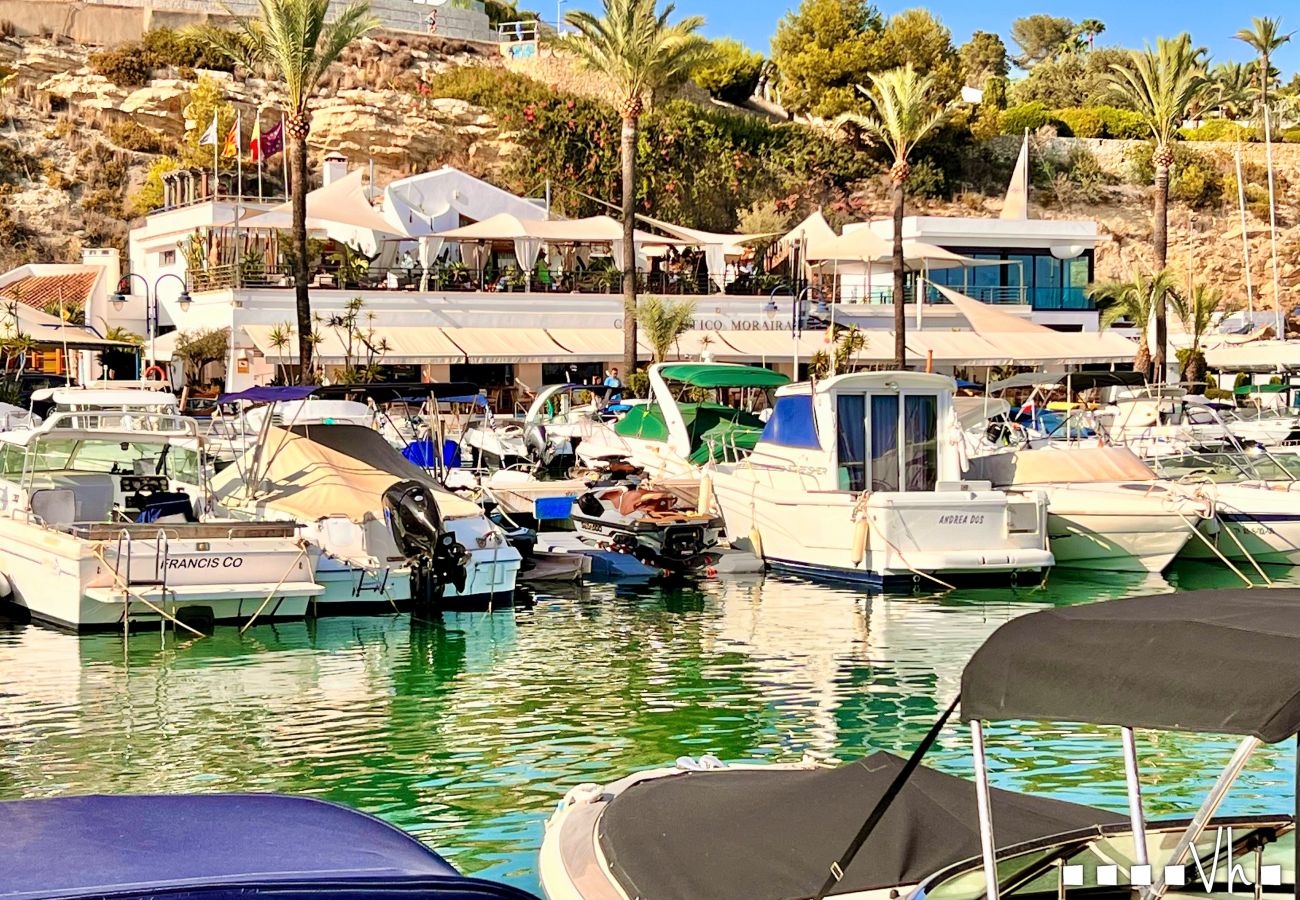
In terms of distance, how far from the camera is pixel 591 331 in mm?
52531

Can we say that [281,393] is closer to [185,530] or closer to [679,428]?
[185,530]

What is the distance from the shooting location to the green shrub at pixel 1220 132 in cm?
9344

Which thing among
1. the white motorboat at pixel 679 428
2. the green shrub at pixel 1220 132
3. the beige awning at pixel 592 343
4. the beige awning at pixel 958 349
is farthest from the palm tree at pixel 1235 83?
the white motorboat at pixel 679 428

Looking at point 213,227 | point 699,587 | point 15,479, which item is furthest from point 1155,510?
point 213,227

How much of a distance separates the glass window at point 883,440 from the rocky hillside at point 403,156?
1924 inches

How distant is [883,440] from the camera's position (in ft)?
79.4

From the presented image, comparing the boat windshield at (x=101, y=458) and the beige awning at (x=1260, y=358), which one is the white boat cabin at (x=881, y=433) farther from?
the beige awning at (x=1260, y=358)

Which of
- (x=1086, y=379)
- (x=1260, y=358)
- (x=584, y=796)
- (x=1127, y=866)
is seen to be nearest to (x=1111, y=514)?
(x=1086, y=379)

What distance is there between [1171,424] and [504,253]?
29.1 metres

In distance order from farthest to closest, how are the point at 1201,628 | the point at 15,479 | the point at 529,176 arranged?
the point at 529,176 → the point at 15,479 → the point at 1201,628

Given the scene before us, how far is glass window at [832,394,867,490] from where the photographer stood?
24.0 metres

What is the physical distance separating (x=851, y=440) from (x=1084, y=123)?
73.5 meters

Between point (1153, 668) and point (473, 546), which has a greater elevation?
point (1153, 668)

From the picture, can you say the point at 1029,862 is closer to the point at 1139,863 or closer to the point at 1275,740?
the point at 1139,863
